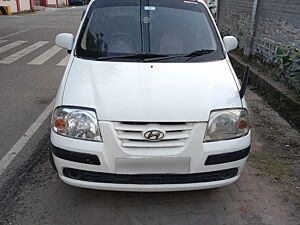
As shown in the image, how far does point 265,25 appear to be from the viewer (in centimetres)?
769

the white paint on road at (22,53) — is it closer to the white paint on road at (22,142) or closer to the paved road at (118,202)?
the white paint on road at (22,142)

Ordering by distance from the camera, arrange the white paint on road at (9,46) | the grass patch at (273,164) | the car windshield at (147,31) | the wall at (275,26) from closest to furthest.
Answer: the car windshield at (147,31)
the grass patch at (273,164)
the wall at (275,26)
the white paint on road at (9,46)

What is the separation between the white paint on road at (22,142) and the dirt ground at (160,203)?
0.34 metres

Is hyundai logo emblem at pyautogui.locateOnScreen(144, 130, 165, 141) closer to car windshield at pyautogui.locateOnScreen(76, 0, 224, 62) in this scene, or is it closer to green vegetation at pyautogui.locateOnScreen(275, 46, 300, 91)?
car windshield at pyautogui.locateOnScreen(76, 0, 224, 62)

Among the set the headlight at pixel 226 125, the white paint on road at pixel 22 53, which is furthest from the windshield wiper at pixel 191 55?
the white paint on road at pixel 22 53

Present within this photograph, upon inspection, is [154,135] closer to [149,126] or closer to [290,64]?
[149,126]

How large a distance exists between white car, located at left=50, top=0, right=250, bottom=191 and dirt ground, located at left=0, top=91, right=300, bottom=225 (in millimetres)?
364

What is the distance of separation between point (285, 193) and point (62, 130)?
2229 mm

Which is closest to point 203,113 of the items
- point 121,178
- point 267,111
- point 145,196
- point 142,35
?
point 121,178

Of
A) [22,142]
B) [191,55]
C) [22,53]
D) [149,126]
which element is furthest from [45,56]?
[149,126]

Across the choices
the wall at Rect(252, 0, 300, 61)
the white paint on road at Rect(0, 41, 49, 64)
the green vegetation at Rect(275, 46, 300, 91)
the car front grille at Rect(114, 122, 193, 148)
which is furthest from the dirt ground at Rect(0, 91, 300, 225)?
the white paint on road at Rect(0, 41, 49, 64)

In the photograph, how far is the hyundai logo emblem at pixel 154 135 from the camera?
2695 mm

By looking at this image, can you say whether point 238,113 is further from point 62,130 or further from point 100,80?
point 62,130

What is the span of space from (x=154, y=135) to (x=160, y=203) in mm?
846
